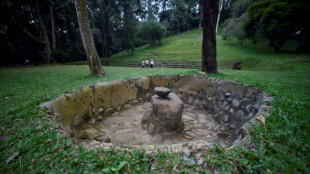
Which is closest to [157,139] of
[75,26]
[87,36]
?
[87,36]

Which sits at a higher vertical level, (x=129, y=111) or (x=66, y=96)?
(x=66, y=96)

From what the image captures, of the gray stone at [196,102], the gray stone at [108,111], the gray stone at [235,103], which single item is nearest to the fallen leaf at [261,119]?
the gray stone at [235,103]

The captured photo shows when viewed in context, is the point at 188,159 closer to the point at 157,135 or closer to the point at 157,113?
the point at 157,135

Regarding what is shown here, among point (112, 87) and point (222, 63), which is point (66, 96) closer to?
point (112, 87)

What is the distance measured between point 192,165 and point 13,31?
Result: 70.0ft

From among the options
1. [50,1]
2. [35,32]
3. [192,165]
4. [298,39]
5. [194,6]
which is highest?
[194,6]

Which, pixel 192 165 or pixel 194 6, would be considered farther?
pixel 194 6

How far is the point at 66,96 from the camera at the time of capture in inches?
118

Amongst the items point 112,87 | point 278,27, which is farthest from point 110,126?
point 278,27

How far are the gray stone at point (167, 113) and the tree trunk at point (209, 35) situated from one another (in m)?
3.45

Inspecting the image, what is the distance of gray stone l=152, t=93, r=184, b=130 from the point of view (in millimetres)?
3193

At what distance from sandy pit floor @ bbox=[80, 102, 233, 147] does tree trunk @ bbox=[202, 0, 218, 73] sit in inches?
97.6

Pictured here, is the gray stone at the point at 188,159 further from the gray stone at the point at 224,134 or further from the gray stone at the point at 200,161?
the gray stone at the point at 224,134

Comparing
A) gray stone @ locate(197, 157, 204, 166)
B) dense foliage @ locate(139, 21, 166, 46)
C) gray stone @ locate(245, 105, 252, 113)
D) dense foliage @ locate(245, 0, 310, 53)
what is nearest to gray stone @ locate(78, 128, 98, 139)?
gray stone @ locate(197, 157, 204, 166)
